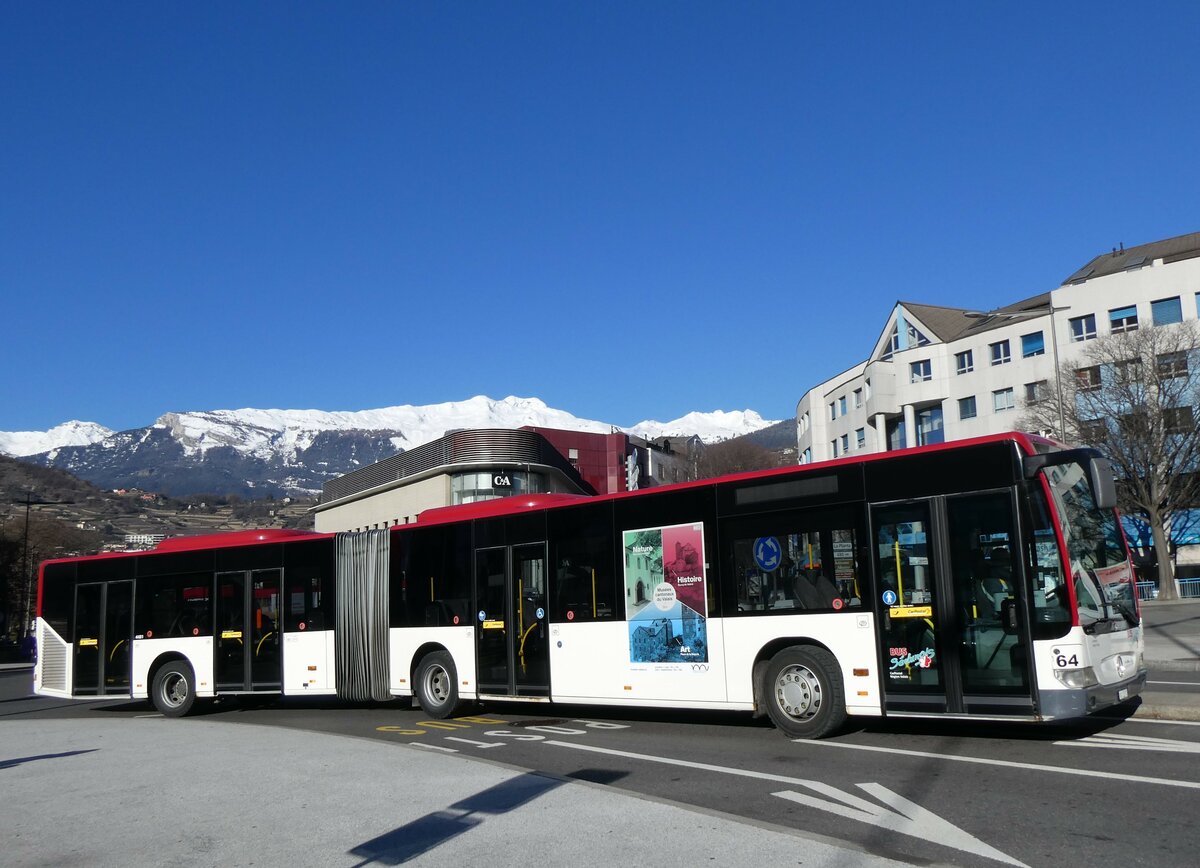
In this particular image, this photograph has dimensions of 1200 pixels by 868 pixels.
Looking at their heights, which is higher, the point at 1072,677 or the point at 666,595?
the point at 666,595

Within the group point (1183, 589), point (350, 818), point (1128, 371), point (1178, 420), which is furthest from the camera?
point (1183, 589)

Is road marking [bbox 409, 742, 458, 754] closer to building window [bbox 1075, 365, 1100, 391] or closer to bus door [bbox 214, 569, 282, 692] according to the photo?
bus door [bbox 214, 569, 282, 692]

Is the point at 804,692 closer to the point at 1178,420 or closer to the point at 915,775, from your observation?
the point at 915,775

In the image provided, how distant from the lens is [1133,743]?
9.90 m

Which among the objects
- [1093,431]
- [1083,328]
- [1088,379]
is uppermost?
[1083,328]

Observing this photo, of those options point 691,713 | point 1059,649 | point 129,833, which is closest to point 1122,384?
point 691,713

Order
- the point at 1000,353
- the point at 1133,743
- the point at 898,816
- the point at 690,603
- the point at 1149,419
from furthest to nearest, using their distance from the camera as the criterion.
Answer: the point at 1000,353 < the point at 1149,419 < the point at 690,603 < the point at 1133,743 < the point at 898,816

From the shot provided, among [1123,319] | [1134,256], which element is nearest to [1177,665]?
[1123,319]

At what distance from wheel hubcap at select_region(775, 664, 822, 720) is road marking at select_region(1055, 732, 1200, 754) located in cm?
250

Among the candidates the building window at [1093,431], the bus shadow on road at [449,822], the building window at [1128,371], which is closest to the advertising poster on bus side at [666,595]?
the bus shadow on road at [449,822]

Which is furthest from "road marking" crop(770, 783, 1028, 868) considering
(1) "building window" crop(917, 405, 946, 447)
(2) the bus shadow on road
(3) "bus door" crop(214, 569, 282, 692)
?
(1) "building window" crop(917, 405, 946, 447)

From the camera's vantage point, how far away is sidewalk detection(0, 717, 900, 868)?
6.59m

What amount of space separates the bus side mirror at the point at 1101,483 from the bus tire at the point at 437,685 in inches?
387

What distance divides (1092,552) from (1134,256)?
201ft
